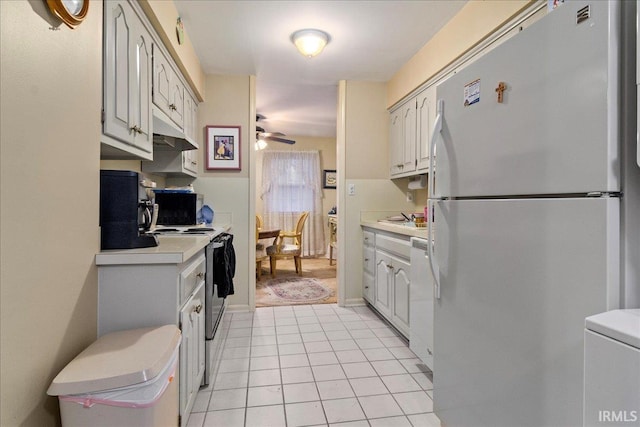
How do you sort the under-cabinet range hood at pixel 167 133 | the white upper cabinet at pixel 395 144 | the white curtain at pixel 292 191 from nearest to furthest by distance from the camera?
the under-cabinet range hood at pixel 167 133
the white upper cabinet at pixel 395 144
the white curtain at pixel 292 191

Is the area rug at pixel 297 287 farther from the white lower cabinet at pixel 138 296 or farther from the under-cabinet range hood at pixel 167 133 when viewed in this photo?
the white lower cabinet at pixel 138 296

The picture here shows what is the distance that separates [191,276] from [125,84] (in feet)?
3.13

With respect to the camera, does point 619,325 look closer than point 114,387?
Yes

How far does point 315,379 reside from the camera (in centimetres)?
202

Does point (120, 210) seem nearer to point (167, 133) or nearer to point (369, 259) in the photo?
point (167, 133)

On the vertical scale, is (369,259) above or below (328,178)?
below

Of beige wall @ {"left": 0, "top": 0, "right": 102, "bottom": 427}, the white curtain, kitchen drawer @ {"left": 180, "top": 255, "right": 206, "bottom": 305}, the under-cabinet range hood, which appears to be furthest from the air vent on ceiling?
the white curtain

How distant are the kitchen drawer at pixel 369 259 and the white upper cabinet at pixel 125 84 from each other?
214cm

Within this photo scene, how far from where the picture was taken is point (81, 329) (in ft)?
3.73

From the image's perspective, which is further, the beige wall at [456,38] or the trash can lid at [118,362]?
the beige wall at [456,38]

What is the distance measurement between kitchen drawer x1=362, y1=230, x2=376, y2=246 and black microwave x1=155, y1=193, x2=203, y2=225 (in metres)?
1.65

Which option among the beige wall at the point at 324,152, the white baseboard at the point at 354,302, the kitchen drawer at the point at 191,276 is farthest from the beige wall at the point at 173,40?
the beige wall at the point at 324,152

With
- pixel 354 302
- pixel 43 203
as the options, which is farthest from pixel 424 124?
pixel 43 203

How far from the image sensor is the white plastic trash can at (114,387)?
88cm
